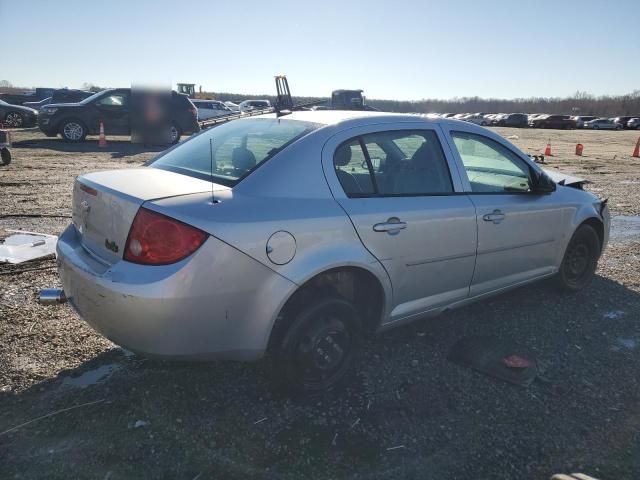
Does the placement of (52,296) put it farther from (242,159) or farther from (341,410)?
(341,410)

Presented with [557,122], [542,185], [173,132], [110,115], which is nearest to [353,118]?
[542,185]

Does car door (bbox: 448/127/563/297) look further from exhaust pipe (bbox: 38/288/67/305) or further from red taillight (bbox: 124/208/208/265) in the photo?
exhaust pipe (bbox: 38/288/67/305)

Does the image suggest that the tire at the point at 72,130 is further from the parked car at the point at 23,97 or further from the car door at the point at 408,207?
the parked car at the point at 23,97

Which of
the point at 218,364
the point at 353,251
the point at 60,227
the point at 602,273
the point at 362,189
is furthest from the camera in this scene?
the point at 60,227

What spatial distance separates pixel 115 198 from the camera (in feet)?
8.87

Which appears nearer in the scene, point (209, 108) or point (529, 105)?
point (209, 108)

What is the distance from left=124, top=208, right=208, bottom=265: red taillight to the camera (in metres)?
2.42

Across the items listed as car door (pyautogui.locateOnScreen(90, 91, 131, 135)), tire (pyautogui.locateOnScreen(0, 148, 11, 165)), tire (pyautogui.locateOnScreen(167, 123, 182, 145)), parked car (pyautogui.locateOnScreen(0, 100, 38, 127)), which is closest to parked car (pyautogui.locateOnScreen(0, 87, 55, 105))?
parked car (pyautogui.locateOnScreen(0, 100, 38, 127))

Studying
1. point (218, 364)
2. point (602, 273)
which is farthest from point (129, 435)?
point (602, 273)

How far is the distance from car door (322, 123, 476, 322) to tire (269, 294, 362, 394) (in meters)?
0.36

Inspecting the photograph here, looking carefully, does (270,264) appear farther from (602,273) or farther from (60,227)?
(60,227)

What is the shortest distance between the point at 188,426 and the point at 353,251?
128 cm

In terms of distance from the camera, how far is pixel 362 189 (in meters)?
3.06

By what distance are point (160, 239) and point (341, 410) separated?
1368 mm
